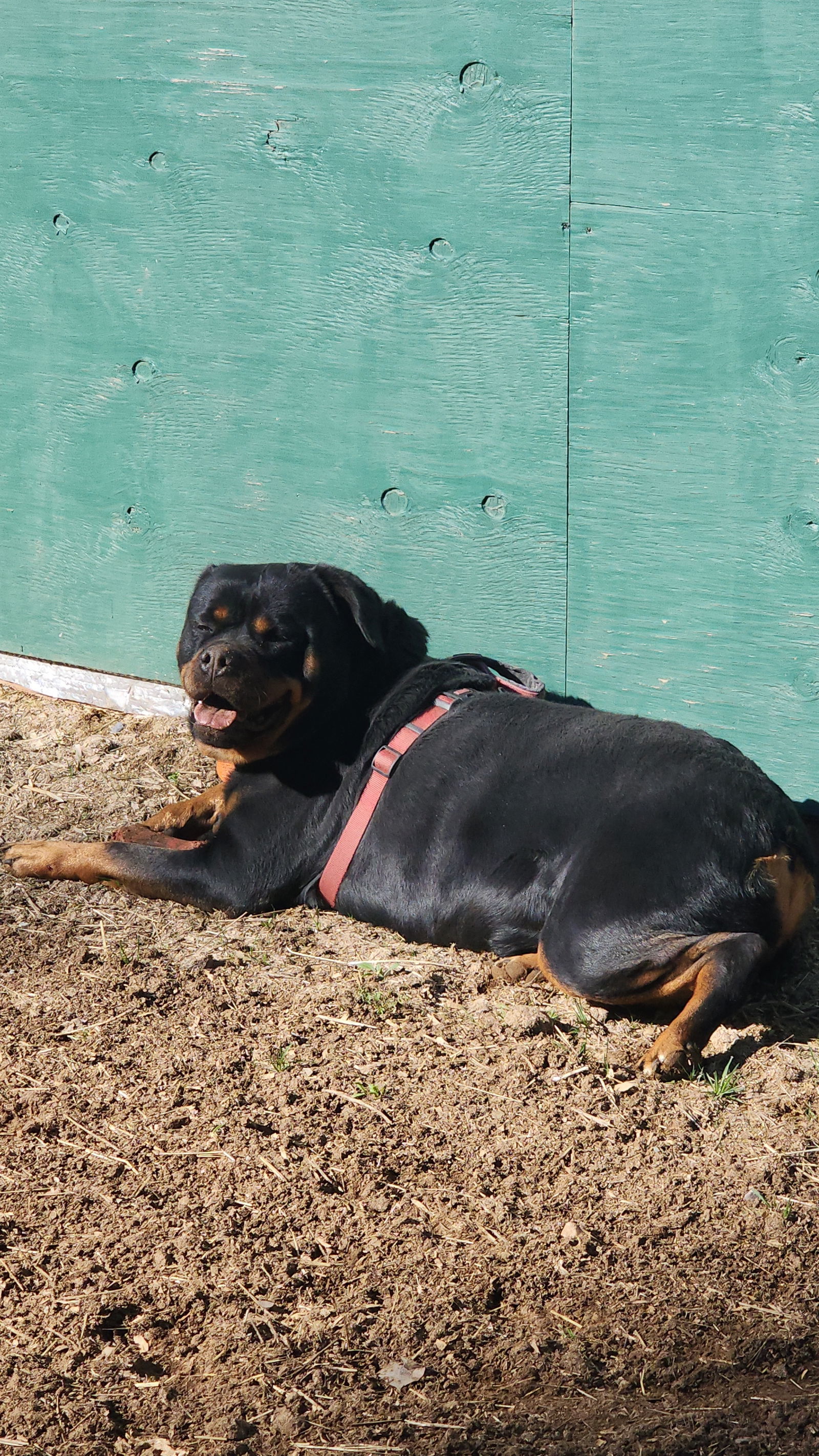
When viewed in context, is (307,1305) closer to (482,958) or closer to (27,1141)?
(27,1141)

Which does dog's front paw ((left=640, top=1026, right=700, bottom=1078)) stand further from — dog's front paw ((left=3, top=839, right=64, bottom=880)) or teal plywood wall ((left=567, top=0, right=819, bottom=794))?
dog's front paw ((left=3, top=839, right=64, bottom=880))

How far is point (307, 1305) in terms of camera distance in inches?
93.0

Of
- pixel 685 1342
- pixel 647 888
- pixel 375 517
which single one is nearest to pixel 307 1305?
pixel 685 1342

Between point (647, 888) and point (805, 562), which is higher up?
point (805, 562)

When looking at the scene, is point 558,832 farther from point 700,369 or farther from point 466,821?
point 700,369

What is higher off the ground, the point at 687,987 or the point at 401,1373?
the point at 687,987

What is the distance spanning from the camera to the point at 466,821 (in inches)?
143

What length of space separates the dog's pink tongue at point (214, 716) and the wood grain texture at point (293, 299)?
97 cm

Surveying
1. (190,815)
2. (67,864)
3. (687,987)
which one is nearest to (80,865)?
(67,864)

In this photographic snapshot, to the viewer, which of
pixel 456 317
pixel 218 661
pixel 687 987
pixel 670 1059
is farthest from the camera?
pixel 456 317

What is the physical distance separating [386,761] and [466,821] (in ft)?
1.23

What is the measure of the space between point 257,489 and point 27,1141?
2.60 meters

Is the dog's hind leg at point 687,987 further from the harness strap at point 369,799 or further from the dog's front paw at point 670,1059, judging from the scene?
the harness strap at point 369,799

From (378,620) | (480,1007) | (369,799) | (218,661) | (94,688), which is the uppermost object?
Answer: (378,620)
